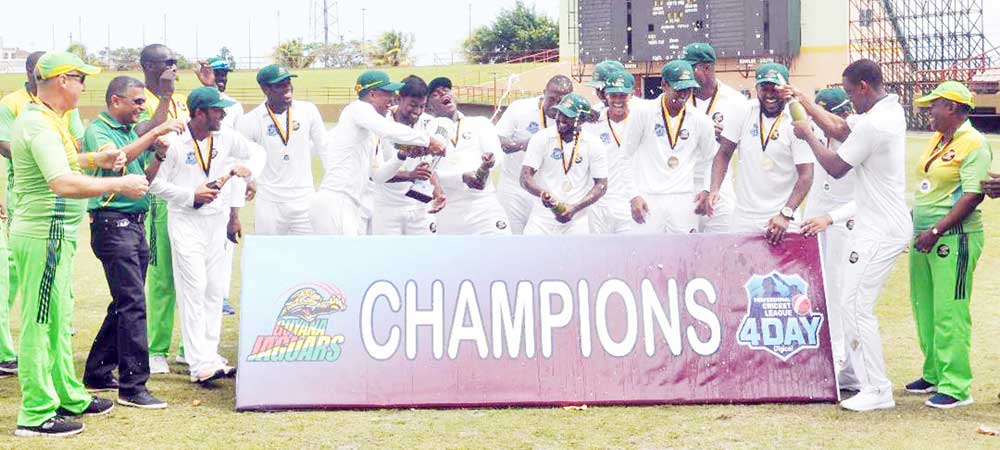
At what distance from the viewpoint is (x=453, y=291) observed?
7578mm

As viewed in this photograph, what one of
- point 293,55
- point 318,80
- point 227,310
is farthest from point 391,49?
point 227,310

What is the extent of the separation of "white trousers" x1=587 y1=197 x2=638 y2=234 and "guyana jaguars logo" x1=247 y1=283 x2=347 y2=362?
2.94 meters

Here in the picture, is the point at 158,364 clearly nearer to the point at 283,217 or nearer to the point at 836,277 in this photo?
the point at 283,217

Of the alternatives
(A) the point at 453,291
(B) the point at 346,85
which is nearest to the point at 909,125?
(B) the point at 346,85

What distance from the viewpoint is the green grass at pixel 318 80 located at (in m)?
60.7

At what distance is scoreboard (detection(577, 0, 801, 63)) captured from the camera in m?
46.8

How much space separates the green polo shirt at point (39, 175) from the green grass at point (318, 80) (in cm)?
5187

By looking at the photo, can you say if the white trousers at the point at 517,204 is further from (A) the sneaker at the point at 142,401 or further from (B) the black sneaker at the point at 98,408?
(B) the black sneaker at the point at 98,408

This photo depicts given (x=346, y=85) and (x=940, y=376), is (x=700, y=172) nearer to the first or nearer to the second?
(x=940, y=376)

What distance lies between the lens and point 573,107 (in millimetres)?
9070

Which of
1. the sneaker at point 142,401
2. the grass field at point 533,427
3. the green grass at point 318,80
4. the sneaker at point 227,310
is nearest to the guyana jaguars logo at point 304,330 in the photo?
the grass field at point 533,427

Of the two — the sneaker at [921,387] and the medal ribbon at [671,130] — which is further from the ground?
the medal ribbon at [671,130]

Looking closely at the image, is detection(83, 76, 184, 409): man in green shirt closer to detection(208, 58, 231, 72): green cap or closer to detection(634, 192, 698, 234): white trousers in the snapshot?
detection(208, 58, 231, 72): green cap

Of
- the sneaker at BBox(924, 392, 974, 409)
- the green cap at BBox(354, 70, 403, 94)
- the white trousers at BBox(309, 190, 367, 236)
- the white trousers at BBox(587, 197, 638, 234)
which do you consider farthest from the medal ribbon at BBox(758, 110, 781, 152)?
the white trousers at BBox(309, 190, 367, 236)
